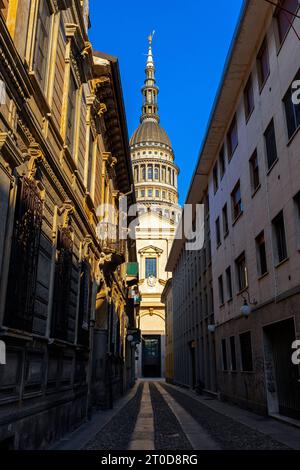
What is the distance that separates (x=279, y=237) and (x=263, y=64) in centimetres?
645

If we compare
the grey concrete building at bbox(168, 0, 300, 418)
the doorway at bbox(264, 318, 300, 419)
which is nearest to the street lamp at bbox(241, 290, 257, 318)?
the grey concrete building at bbox(168, 0, 300, 418)

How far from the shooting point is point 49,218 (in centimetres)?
969

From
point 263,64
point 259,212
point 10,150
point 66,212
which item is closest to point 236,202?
point 259,212

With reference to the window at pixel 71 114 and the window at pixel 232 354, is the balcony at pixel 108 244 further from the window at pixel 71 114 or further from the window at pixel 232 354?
the window at pixel 232 354

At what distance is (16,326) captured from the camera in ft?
22.8

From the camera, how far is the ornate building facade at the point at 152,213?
6462cm

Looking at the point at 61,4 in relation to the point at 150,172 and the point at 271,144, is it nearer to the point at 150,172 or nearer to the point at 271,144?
the point at 271,144

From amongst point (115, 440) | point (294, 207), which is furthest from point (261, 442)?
point (294, 207)

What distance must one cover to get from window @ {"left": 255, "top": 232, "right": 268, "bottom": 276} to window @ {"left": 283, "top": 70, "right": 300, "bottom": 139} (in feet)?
13.2

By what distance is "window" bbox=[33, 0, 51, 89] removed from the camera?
891 cm

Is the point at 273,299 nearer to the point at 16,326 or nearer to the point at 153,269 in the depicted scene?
the point at 16,326

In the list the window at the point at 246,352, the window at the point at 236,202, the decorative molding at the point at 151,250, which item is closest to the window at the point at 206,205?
the window at the point at 236,202

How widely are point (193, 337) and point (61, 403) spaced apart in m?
22.4

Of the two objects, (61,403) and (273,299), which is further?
(273,299)
